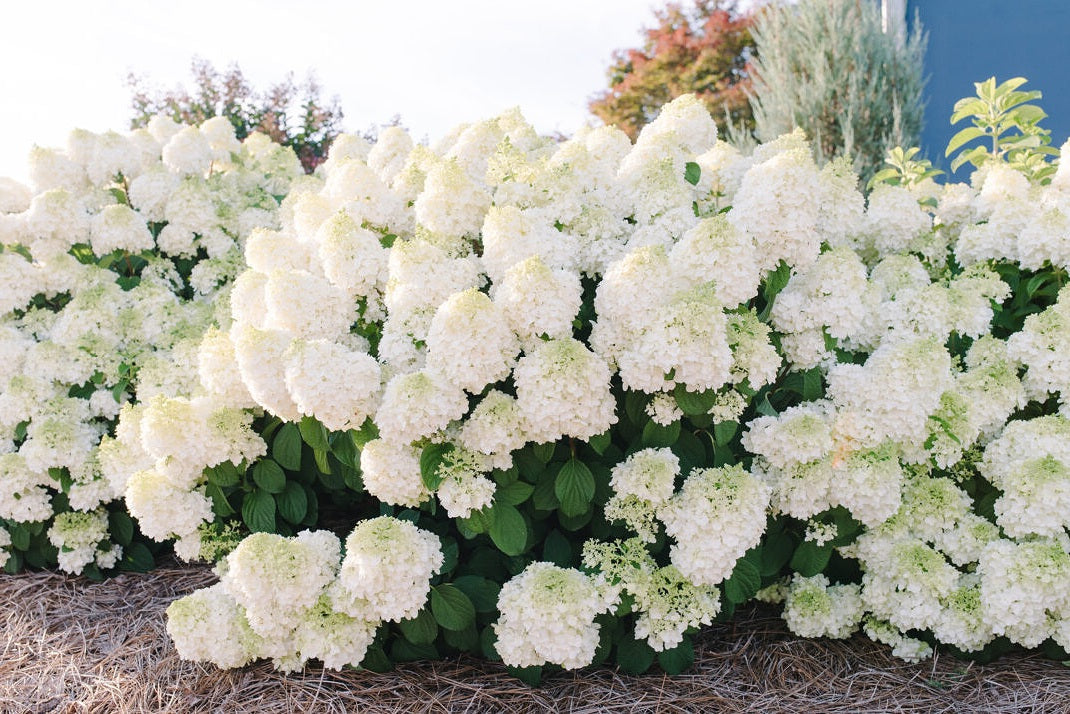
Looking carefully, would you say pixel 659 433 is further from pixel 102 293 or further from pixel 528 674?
pixel 102 293

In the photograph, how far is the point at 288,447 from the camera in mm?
2467

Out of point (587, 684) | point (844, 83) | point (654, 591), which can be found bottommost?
point (587, 684)

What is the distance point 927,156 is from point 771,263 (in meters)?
7.73

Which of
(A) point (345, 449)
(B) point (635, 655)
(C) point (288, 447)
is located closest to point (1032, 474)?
(B) point (635, 655)

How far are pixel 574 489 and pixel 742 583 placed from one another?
Result: 1.77 feet

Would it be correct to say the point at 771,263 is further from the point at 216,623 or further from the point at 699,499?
the point at 216,623

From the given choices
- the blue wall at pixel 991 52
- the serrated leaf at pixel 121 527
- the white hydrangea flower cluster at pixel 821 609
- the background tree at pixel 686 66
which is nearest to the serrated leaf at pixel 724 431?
the white hydrangea flower cluster at pixel 821 609

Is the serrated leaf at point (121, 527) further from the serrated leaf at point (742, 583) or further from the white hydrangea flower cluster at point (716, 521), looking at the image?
the serrated leaf at point (742, 583)

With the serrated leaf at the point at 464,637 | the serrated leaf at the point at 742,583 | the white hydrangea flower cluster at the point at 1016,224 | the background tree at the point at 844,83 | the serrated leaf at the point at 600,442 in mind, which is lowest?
the serrated leaf at the point at 464,637

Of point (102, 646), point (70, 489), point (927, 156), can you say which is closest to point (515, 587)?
point (102, 646)

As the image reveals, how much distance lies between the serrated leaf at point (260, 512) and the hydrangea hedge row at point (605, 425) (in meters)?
0.01

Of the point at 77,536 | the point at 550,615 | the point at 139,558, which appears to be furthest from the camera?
the point at 139,558

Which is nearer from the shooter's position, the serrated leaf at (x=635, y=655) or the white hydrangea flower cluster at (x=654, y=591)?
the white hydrangea flower cluster at (x=654, y=591)

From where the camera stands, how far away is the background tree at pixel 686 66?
1164 cm
